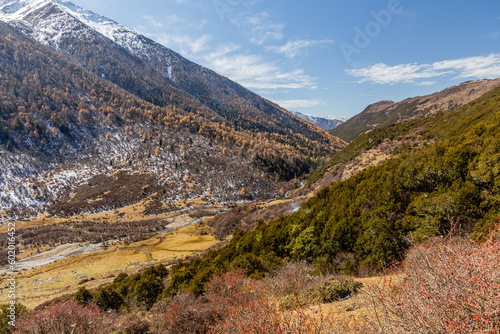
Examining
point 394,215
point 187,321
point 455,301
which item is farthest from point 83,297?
point 394,215

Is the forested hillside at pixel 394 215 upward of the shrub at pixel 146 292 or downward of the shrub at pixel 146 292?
upward

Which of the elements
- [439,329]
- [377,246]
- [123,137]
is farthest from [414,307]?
[123,137]

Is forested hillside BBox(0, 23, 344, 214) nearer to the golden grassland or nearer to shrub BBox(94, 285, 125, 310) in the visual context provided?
the golden grassland

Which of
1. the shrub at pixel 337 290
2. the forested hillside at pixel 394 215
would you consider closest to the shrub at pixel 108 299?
the forested hillside at pixel 394 215

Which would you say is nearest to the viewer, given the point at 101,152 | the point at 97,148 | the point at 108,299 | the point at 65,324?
the point at 65,324

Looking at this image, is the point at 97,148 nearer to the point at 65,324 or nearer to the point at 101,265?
the point at 101,265

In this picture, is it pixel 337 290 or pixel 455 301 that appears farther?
pixel 337 290

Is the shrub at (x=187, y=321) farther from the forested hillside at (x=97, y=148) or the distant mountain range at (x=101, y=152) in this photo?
the forested hillside at (x=97, y=148)

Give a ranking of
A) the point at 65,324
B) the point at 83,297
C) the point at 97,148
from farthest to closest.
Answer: the point at 97,148 → the point at 83,297 → the point at 65,324

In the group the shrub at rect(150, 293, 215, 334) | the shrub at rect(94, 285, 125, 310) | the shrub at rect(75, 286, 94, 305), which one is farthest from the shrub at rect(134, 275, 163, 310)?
the shrub at rect(150, 293, 215, 334)

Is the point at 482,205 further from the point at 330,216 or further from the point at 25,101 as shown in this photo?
the point at 25,101

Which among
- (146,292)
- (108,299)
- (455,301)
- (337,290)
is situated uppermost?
(455,301)

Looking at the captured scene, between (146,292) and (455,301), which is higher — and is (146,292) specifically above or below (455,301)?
below

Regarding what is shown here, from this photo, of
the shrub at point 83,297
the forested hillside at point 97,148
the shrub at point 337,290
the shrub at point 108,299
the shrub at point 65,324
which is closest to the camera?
the shrub at point 337,290
